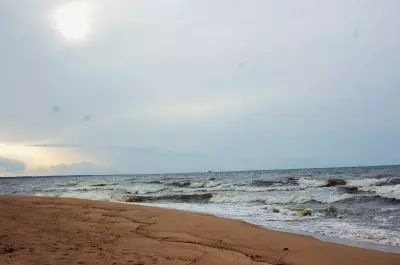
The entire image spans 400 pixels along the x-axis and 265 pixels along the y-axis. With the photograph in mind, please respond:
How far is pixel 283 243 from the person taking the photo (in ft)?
24.7

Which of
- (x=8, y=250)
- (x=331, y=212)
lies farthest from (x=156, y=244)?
(x=331, y=212)

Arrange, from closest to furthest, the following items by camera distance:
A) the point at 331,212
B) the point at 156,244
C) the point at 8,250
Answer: the point at 8,250 < the point at 156,244 < the point at 331,212

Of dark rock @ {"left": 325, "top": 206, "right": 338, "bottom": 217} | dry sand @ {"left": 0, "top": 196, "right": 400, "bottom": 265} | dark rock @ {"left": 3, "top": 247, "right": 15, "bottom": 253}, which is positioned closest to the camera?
dark rock @ {"left": 3, "top": 247, "right": 15, "bottom": 253}

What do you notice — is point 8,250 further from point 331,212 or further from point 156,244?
point 331,212

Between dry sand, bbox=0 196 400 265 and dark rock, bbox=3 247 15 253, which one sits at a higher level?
dark rock, bbox=3 247 15 253

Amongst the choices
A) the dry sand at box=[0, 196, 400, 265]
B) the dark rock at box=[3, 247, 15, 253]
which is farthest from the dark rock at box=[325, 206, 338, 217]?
the dark rock at box=[3, 247, 15, 253]

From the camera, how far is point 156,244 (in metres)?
6.83

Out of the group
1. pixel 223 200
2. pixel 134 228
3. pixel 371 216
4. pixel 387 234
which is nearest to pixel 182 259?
pixel 134 228

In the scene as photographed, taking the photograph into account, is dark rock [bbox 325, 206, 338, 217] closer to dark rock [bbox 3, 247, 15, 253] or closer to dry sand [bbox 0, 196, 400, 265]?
dry sand [bbox 0, 196, 400, 265]

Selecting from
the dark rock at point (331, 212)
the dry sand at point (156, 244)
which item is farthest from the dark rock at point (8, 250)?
the dark rock at point (331, 212)

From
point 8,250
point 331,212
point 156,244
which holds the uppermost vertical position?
point 8,250

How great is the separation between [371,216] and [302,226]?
3.09 meters

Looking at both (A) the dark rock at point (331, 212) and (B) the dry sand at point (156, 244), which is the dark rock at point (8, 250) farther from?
(A) the dark rock at point (331, 212)

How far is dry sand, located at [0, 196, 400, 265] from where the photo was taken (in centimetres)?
551
